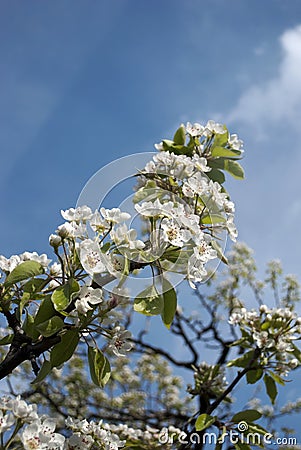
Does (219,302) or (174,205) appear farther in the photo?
(219,302)

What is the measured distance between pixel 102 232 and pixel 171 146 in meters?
0.67

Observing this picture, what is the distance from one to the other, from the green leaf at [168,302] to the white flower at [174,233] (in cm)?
17

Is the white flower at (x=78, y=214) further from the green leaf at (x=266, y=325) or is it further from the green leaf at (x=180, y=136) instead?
the green leaf at (x=266, y=325)

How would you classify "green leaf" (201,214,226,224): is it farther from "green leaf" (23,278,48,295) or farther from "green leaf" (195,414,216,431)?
"green leaf" (195,414,216,431)

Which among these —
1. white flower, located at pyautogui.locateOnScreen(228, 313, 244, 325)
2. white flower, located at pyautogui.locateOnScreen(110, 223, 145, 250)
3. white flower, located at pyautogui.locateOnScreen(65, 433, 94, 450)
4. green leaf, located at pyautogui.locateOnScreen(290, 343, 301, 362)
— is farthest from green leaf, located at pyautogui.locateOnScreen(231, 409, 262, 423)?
white flower, located at pyautogui.locateOnScreen(110, 223, 145, 250)

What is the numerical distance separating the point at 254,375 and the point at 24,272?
4.44 feet

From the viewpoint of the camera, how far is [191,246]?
1.54 metres

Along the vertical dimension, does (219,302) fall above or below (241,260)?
below

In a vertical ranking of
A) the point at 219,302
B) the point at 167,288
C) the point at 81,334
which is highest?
the point at 219,302

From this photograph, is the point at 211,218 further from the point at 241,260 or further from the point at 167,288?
the point at 241,260

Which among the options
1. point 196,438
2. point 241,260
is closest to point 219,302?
point 241,260

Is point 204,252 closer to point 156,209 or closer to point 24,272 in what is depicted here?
point 156,209

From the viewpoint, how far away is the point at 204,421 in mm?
2154

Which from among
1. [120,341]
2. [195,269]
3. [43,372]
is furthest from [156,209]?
[43,372]
